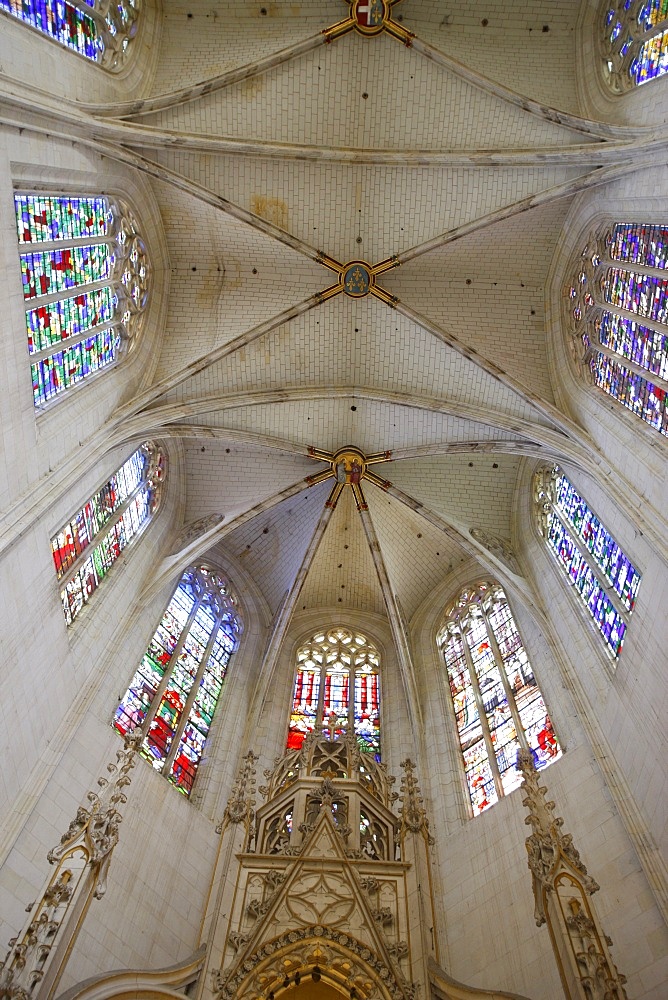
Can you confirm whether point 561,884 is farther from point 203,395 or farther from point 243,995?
point 203,395

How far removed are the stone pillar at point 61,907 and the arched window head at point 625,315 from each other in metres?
9.17

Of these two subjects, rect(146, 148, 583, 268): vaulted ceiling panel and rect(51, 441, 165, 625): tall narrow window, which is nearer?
rect(51, 441, 165, 625): tall narrow window

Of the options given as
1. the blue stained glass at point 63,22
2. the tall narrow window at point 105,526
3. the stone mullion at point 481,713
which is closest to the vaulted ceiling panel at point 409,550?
the stone mullion at point 481,713

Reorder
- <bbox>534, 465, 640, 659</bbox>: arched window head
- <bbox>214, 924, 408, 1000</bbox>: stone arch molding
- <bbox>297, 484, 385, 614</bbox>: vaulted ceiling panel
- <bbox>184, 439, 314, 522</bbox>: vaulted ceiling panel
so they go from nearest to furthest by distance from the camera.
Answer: <bbox>214, 924, 408, 1000</bbox>: stone arch molding → <bbox>534, 465, 640, 659</bbox>: arched window head → <bbox>184, 439, 314, 522</bbox>: vaulted ceiling panel → <bbox>297, 484, 385, 614</bbox>: vaulted ceiling panel

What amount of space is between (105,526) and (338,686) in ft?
21.7

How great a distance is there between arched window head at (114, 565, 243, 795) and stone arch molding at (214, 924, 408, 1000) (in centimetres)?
545

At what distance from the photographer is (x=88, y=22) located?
1214 cm

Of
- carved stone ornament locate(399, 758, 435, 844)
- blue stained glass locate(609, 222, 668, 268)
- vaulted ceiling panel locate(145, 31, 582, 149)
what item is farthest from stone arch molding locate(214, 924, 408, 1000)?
vaulted ceiling panel locate(145, 31, 582, 149)

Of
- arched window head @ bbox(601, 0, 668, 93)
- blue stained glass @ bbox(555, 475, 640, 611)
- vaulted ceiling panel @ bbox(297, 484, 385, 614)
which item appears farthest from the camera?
vaulted ceiling panel @ bbox(297, 484, 385, 614)

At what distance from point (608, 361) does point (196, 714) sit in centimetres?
1011

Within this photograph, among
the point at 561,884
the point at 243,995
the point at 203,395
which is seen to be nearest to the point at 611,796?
the point at 561,884

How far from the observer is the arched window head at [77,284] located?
34.4 ft

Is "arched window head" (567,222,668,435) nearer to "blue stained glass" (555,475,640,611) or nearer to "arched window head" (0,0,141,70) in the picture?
"blue stained glass" (555,475,640,611)

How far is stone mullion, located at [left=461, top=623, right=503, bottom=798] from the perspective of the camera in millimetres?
12452
